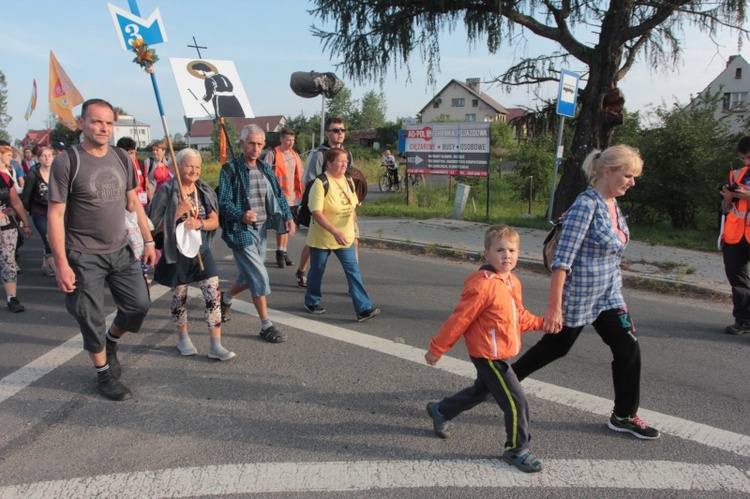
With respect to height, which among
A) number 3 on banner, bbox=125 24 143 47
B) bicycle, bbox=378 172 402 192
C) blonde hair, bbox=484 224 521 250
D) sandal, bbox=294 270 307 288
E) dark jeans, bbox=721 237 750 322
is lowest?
sandal, bbox=294 270 307 288

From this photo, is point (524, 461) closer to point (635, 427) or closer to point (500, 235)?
point (635, 427)

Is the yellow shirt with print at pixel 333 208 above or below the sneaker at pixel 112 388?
above

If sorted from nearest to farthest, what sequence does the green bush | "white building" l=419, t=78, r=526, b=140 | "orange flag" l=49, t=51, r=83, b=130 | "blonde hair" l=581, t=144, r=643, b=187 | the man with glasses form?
"blonde hair" l=581, t=144, r=643, b=187 → the man with glasses → "orange flag" l=49, t=51, r=83, b=130 → the green bush → "white building" l=419, t=78, r=526, b=140

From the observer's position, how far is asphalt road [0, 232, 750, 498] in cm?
275

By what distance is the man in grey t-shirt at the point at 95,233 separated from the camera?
3424 millimetres

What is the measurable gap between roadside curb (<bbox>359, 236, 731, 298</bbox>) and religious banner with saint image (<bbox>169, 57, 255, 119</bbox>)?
374 cm

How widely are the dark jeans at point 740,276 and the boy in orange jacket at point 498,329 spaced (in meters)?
→ 3.15

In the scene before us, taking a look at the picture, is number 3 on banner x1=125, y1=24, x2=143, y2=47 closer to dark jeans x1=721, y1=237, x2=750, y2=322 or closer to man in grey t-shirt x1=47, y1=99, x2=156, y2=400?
man in grey t-shirt x1=47, y1=99, x2=156, y2=400

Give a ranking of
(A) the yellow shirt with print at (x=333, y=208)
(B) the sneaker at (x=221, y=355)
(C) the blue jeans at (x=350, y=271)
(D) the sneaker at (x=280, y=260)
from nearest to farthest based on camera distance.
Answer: (B) the sneaker at (x=221, y=355) < (A) the yellow shirt with print at (x=333, y=208) < (C) the blue jeans at (x=350, y=271) < (D) the sneaker at (x=280, y=260)

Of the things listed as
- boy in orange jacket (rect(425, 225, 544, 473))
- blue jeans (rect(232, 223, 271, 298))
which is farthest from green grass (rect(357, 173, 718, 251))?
boy in orange jacket (rect(425, 225, 544, 473))

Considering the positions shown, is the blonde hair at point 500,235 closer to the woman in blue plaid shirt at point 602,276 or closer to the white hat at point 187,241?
the woman in blue plaid shirt at point 602,276

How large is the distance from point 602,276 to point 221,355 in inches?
116

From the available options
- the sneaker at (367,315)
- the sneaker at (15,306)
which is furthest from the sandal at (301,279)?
the sneaker at (15,306)

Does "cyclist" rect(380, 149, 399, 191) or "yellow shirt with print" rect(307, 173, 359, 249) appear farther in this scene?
"cyclist" rect(380, 149, 399, 191)
